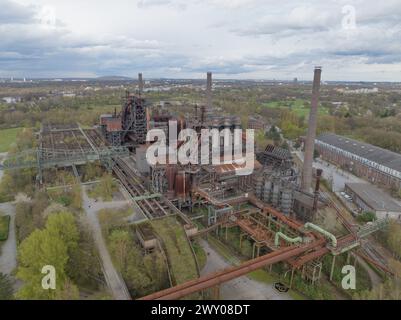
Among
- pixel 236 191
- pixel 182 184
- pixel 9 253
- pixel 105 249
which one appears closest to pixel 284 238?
pixel 236 191

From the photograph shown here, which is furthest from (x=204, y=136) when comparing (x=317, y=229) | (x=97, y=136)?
(x=97, y=136)

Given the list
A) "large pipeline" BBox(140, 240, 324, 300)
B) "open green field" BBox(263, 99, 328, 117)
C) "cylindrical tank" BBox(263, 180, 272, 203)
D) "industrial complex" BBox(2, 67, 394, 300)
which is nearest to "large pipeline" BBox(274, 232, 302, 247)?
"industrial complex" BBox(2, 67, 394, 300)

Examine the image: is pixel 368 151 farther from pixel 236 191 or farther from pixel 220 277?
pixel 220 277

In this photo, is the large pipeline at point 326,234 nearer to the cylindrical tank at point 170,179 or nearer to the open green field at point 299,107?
the cylindrical tank at point 170,179

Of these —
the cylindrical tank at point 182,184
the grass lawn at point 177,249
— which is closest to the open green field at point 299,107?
the cylindrical tank at point 182,184

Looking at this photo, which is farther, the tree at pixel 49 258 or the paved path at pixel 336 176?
the paved path at pixel 336 176

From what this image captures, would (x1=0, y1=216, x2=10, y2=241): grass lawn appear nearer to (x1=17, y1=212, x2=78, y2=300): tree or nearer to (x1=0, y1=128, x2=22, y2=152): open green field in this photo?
(x1=17, y1=212, x2=78, y2=300): tree
